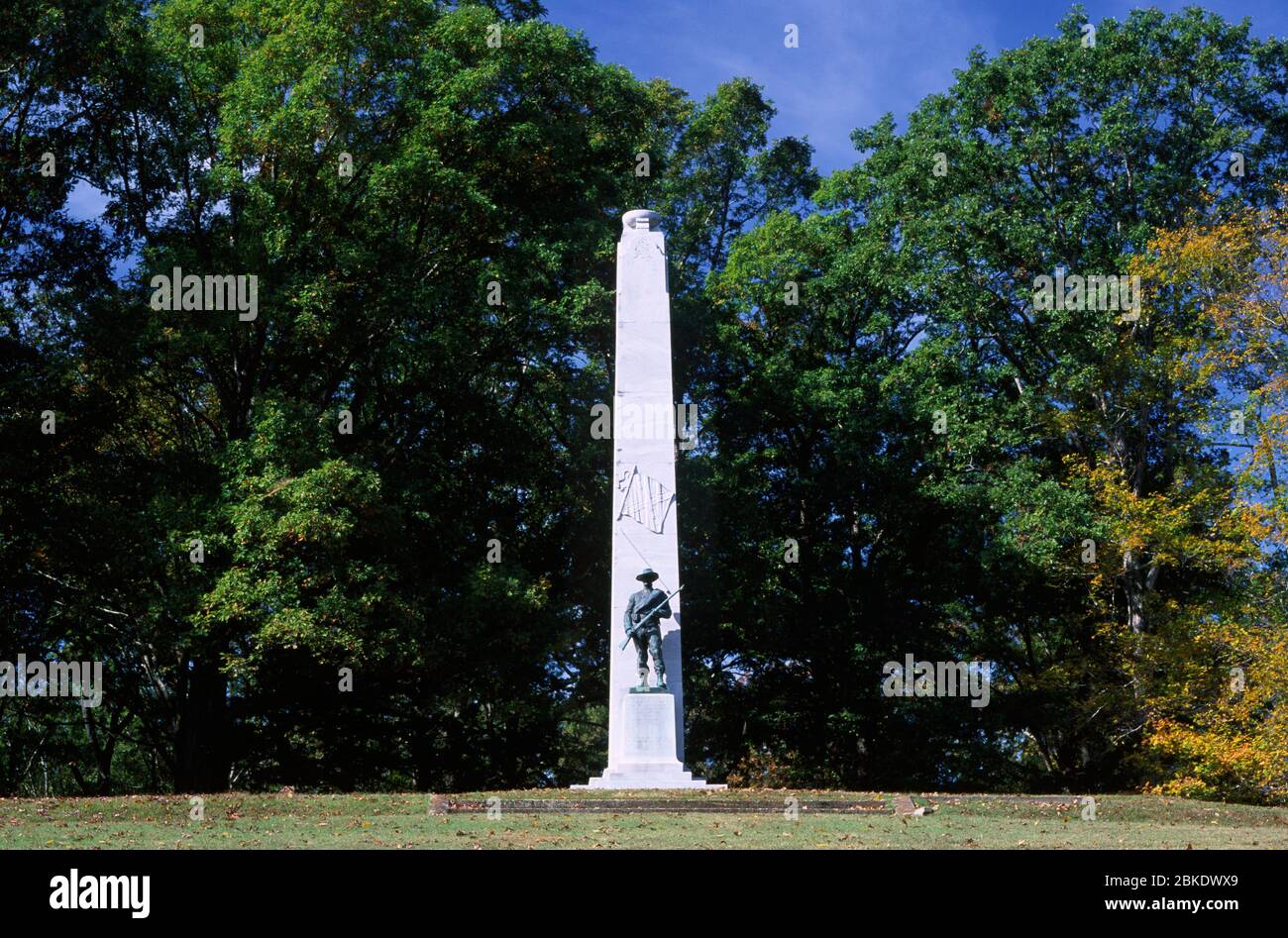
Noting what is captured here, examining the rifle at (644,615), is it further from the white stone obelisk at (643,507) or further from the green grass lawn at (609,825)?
the green grass lawn at (609,825)

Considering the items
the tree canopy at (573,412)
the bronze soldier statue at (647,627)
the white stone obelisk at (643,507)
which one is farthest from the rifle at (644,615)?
the tree canopy at (573,412)

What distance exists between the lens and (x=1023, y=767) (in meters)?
29.0

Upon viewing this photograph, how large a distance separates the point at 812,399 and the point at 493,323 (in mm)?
6884

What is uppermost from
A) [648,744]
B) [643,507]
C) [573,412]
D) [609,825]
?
[573,412]

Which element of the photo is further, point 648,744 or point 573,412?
point 573,412

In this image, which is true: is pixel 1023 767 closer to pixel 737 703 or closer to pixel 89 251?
pixel 737 703

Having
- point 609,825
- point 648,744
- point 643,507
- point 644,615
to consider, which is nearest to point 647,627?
point 644,615

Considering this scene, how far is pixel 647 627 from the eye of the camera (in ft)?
60.5

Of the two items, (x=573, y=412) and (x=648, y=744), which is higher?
(x=573, y=412)

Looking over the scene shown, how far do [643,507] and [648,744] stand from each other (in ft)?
→ 12.0

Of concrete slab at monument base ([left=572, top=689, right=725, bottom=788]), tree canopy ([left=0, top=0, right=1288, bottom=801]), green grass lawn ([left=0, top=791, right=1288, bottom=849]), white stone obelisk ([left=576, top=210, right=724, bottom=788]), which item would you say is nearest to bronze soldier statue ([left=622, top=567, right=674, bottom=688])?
white stone obelisk ([left=576, top=210, right=724, bottom=788])

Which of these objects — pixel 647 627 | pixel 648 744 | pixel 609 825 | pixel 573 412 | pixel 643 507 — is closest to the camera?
pixel 609 825

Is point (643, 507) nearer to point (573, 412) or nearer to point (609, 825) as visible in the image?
point (573, 412)

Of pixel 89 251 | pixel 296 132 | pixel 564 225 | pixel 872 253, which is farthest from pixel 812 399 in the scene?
pixel 89 251
